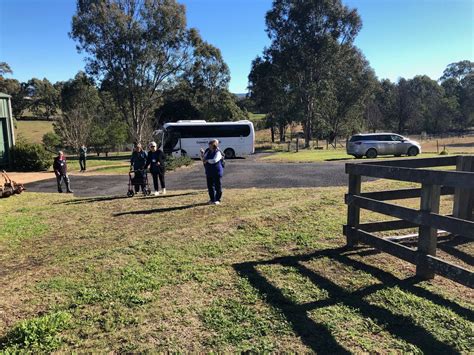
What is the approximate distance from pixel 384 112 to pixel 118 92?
63884mm

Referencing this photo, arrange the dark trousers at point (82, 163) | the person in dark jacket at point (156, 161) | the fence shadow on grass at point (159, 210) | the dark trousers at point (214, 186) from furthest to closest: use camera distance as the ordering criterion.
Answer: the dark trousers at point (82, 163) → the person in dark jacket at point (156, 161) → the dark trousers at point (214, 186) → the fence shadow on grass at point (159, 210)

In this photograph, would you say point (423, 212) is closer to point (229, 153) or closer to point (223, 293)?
point (223, 293)

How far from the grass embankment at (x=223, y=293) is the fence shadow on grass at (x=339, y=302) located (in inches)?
0.4

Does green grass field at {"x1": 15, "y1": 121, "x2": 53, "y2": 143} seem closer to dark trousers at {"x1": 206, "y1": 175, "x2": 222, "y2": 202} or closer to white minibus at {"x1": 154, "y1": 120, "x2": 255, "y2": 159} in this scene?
white minibus at {"x1": 154, "y1": 120, "x2": 255, "y2": 159}

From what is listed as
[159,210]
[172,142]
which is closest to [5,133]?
[172,142]

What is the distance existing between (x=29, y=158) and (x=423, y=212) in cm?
2294

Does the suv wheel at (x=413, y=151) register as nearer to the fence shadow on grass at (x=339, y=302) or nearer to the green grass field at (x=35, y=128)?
the fence shadow on grass at (x=339, y=302)

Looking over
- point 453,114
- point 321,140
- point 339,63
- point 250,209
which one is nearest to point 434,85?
point 453,114

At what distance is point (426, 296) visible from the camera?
13.2ft

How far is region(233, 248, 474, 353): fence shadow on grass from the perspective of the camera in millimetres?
3262

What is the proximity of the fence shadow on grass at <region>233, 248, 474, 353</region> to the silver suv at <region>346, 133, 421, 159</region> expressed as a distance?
22.6 m

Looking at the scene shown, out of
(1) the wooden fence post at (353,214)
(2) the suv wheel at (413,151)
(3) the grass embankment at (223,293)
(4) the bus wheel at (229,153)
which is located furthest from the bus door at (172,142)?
(1) the wooden fence post at (353,214)

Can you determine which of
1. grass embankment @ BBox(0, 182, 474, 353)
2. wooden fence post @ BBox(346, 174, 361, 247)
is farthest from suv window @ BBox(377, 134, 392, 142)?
wooden fence post @ BBox(346, 174, 361, 247)

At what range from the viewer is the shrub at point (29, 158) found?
22531 millimetres
